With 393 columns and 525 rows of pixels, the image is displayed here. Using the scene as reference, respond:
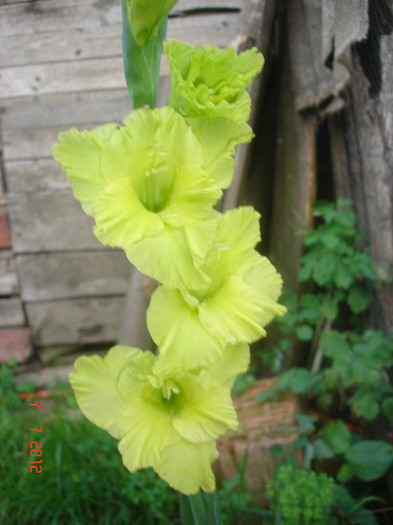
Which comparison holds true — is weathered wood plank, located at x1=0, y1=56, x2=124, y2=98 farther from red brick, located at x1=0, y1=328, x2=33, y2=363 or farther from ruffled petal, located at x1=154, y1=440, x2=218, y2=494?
ruffled petal, located at x1=154, y1=440, x2=218, y2=494

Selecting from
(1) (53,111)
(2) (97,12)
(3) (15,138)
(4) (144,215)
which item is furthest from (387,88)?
(3) (15,138)

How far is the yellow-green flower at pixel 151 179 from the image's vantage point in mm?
571

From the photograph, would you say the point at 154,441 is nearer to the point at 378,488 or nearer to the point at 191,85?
the point at 191,85

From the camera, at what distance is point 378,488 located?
1.36 metres

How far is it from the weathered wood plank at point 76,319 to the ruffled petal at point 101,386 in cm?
131

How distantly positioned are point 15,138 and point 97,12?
59 cm

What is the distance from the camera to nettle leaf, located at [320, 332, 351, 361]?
1.32m

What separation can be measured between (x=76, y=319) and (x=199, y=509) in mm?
1422

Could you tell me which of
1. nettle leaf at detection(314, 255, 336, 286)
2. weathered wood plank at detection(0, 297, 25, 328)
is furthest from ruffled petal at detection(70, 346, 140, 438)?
weathered wood plank at detection(0, 297, 25, 328)

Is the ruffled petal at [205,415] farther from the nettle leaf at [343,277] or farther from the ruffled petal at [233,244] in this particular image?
the nettle leaf at [343,277]

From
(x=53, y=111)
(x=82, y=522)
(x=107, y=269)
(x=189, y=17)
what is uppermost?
(x=189, y=17)

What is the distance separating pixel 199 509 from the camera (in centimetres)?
75

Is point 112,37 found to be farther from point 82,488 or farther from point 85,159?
point 82,488
